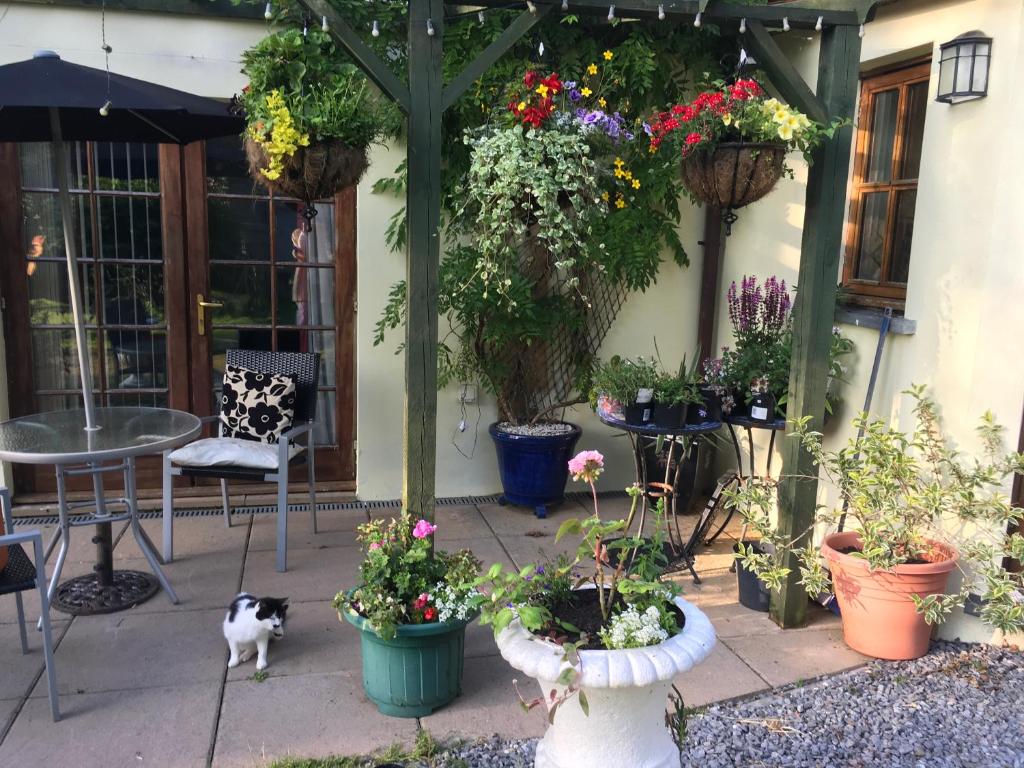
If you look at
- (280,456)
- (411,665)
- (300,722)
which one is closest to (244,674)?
(300,722)

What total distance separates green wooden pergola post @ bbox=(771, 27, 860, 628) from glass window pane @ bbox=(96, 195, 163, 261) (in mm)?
3164

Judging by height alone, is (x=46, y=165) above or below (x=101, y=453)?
above

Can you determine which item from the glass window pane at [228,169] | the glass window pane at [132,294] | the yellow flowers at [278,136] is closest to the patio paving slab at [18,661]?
the glass window pane at [132,294]

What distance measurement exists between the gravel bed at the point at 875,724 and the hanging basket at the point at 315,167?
1.78 metres

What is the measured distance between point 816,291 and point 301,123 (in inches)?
74.4

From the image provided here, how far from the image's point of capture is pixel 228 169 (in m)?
4.30

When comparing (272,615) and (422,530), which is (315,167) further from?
(272,615)

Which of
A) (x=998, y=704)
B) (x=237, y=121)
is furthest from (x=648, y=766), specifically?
(x=237, y=121)

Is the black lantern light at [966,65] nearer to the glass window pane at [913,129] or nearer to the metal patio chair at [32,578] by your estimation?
the glass window pane at [913,129]

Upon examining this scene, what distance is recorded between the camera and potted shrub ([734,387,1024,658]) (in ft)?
Result: 9.16

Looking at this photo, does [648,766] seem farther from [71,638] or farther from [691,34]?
[691,34]

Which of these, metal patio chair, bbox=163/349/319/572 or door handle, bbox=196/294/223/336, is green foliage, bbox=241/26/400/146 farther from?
door handle, bbox=196/294/223/336

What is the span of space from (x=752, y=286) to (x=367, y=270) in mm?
1962

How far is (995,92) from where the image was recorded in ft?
9.39
